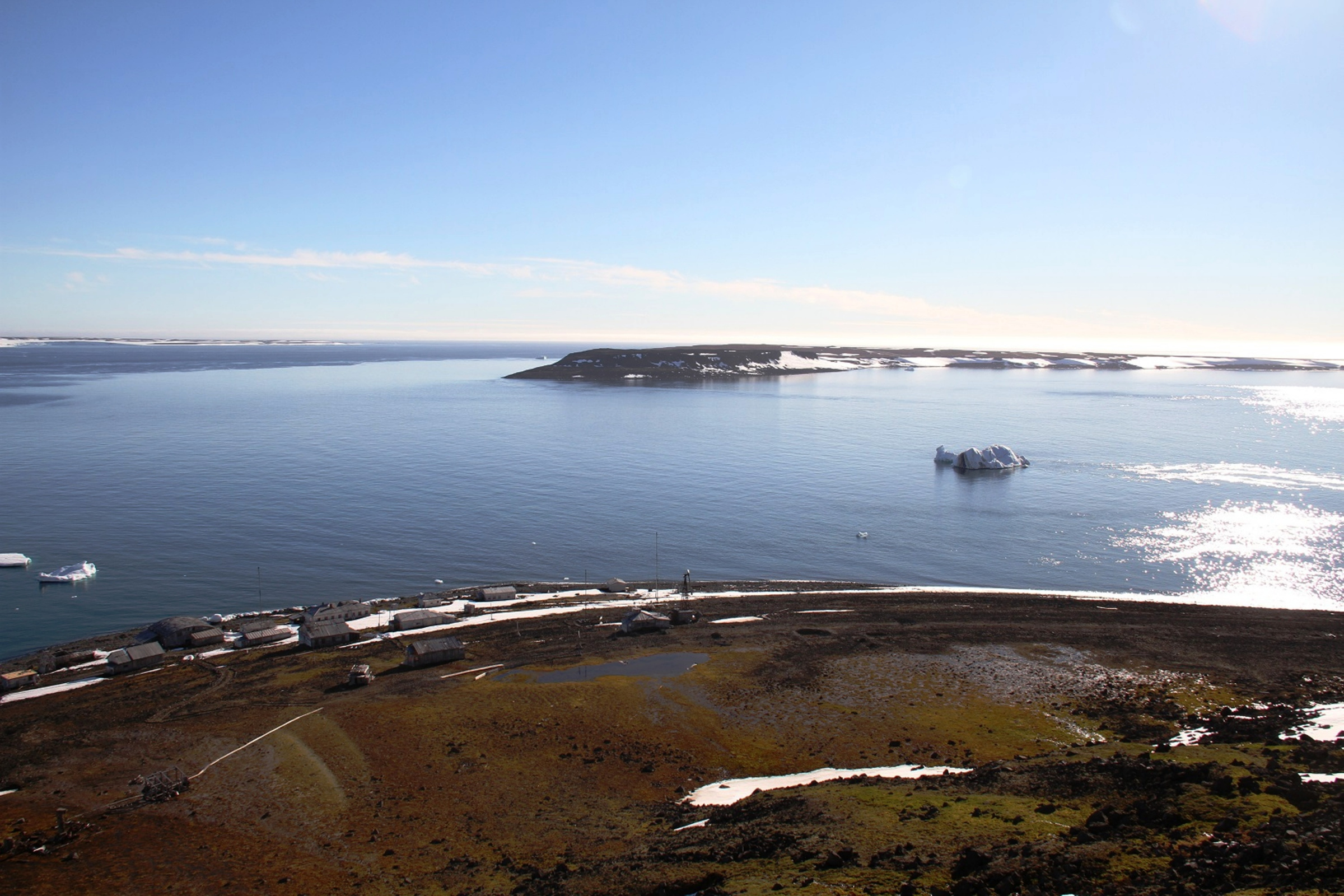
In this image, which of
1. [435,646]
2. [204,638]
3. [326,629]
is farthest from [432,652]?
[204,638]

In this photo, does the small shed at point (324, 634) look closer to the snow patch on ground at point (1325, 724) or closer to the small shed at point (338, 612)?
the small shed at point (338, 612)

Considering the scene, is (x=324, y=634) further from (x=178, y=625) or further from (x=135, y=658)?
(x=135, y=658)

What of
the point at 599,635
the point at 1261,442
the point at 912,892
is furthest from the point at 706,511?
the point at 1261,442

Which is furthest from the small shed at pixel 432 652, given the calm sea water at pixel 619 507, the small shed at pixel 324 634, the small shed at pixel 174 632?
the calm sea water at pixel 619 507

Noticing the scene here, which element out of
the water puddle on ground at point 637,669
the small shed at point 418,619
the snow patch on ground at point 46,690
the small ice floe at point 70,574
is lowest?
the snow patch on ground at point 46,690

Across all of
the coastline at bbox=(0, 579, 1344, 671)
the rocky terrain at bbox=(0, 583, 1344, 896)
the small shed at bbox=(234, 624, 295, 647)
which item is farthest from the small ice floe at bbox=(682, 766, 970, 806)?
the small shed at bbox=(234, 624, 295, 647)

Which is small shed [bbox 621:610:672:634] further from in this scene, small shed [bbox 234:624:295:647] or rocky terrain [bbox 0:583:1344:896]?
small shed [bbox 234:624:295:647]
